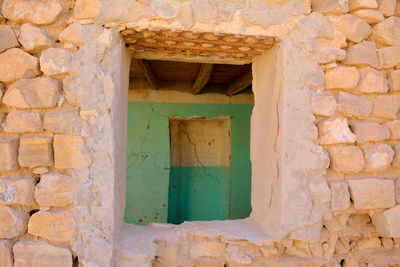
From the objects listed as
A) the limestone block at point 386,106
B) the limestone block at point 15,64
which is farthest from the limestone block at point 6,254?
the limestone block at point 386,106

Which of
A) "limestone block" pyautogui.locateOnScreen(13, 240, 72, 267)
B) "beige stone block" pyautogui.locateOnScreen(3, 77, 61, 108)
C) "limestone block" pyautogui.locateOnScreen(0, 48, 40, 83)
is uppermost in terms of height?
"limestone block" pyautogui.locateOnScreen(0, 48, 40, 83)

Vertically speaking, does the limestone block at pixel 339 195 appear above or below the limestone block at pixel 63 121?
below

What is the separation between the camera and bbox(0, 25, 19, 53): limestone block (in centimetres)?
151

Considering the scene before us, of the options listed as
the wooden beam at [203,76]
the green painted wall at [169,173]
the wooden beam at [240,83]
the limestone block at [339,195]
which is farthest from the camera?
the green painted wall at [169,173]

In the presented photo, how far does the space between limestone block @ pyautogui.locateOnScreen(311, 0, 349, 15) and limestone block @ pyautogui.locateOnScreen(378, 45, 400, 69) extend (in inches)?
12.1

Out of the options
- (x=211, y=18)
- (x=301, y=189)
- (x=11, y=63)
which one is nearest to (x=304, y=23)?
(x=211, y=18)

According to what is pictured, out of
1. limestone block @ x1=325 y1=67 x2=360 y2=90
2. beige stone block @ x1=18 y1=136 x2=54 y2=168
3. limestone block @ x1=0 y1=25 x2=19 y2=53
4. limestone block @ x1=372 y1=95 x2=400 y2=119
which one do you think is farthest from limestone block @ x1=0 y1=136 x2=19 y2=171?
limestone block @ x1=372 y1=95 x2=400 y2=119

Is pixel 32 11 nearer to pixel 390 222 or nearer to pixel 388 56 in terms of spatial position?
pixel 388 56

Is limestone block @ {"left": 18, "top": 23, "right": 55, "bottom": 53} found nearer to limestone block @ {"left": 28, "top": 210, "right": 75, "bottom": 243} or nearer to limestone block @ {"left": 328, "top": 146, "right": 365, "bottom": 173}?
limestone block @ {"left": 28, "top": 210, "right": 75, "bottom": 243}

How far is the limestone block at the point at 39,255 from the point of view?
4.91ft

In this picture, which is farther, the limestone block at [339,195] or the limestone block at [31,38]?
the limestone block at [339,195]

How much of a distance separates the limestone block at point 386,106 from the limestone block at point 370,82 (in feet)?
0.15

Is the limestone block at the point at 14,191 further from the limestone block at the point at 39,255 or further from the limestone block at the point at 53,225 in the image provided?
the limestone block at the point at 39,255

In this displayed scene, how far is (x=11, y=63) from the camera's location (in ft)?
4.95
